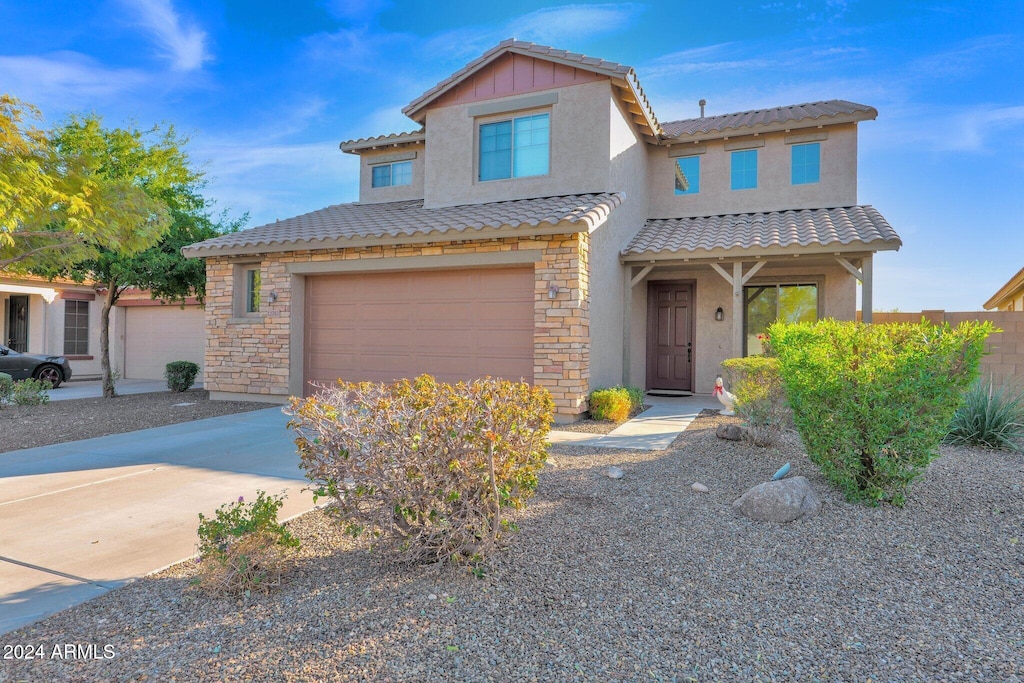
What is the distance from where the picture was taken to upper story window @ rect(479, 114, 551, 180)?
10.8 meters

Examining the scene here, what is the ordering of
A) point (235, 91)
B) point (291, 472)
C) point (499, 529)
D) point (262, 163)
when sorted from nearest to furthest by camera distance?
point (499, 529) → point (291, 472) → point (235, 91) → point (262, 163)

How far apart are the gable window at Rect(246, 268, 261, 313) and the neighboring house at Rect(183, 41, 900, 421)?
0.15 ft

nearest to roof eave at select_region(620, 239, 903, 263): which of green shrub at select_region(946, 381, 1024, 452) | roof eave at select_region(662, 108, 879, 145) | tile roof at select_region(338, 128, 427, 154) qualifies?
green shrub at select_region(946, 381, 1024, 452)

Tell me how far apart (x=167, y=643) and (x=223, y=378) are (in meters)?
9.89

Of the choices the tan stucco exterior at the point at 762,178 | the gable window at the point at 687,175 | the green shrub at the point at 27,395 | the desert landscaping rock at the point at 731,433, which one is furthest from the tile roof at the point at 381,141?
the desert landscaping rock at the point at 731,433

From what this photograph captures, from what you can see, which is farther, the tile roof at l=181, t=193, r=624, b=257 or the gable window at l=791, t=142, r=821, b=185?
the gable window at l=791, t=142, r=821, b=185

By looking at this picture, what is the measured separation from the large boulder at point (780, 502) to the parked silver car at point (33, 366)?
16.2 metres

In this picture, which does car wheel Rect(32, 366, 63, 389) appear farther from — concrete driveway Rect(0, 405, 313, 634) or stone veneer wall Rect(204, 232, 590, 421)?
concrete driveway Rect(0, 405, 313, 634)

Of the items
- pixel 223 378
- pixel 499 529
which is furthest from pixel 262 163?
pixel 499 529

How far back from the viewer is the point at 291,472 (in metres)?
5.98

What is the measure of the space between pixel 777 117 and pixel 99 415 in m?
14.6

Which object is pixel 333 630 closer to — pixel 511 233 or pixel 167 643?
pixel 167 643

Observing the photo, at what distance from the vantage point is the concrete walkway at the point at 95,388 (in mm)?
13391

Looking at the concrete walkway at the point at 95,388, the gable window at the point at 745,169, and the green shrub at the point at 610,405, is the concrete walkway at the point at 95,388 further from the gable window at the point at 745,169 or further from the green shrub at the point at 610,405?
the gable window at the point at 745,169
